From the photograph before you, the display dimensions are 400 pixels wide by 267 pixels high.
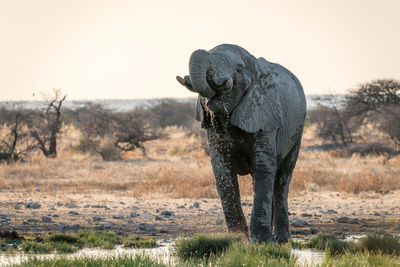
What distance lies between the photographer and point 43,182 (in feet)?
53.1

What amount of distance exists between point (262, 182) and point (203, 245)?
101 cm

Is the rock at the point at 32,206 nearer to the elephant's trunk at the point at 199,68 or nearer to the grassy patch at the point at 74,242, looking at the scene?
the grassy patch at the point at 74,242

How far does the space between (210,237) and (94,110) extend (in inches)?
879

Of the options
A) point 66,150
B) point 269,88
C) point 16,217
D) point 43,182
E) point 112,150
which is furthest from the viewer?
point 66,150

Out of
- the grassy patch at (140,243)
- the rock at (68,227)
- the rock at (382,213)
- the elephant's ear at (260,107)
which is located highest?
the elephant's ear at (260,107)

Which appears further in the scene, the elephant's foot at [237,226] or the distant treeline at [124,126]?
the distant treeline at [124,126]

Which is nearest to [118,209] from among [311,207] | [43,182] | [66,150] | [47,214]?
[47,214]

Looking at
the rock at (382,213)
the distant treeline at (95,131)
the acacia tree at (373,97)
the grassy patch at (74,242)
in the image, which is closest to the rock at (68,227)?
the grassy patch at (74,242)

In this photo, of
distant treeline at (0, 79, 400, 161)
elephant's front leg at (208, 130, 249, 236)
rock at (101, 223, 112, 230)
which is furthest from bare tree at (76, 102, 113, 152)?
elephant's front leg at (208, 130, 249, 236)

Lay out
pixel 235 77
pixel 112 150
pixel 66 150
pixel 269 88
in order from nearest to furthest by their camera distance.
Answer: pixel 235 77, pixel 269 88, pixel 112 150, pixel 66 150

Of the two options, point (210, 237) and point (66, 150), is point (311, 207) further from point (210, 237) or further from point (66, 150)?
point (66, 150)

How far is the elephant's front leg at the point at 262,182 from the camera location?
681 cm

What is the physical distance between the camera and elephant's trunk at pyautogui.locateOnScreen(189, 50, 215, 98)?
555 cm

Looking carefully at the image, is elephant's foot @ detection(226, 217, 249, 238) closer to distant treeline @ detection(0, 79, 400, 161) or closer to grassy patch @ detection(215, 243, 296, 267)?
grassy patch @ detection(215, 243, 296, 267)
